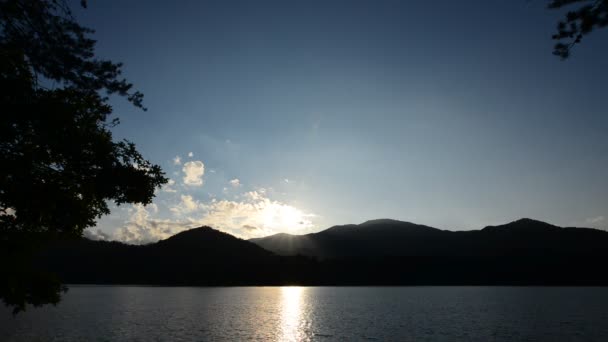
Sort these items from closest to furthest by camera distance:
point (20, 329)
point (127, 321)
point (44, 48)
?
point (44, 48) → point (20, 329) → point (127, 321)

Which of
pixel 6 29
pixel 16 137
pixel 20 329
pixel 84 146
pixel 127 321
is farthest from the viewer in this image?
pixel 127 321

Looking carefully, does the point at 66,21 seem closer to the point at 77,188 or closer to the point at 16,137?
the point at 16,137

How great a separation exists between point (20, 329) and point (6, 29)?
61.9 metres

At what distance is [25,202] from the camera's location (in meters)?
12.5

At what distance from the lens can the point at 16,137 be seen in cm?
1243

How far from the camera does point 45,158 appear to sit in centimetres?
1252

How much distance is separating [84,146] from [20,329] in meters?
62.7

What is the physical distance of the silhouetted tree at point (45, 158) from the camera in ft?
40.3

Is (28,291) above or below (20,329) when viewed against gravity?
above

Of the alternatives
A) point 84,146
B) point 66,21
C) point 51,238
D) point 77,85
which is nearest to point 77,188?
point 84,146

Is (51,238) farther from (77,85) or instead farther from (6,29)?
(6,29)

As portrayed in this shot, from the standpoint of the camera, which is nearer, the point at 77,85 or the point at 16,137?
the point at 16,137

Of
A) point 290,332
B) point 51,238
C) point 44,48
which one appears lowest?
point 290,332

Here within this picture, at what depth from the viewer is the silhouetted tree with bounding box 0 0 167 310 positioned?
12281 mm
